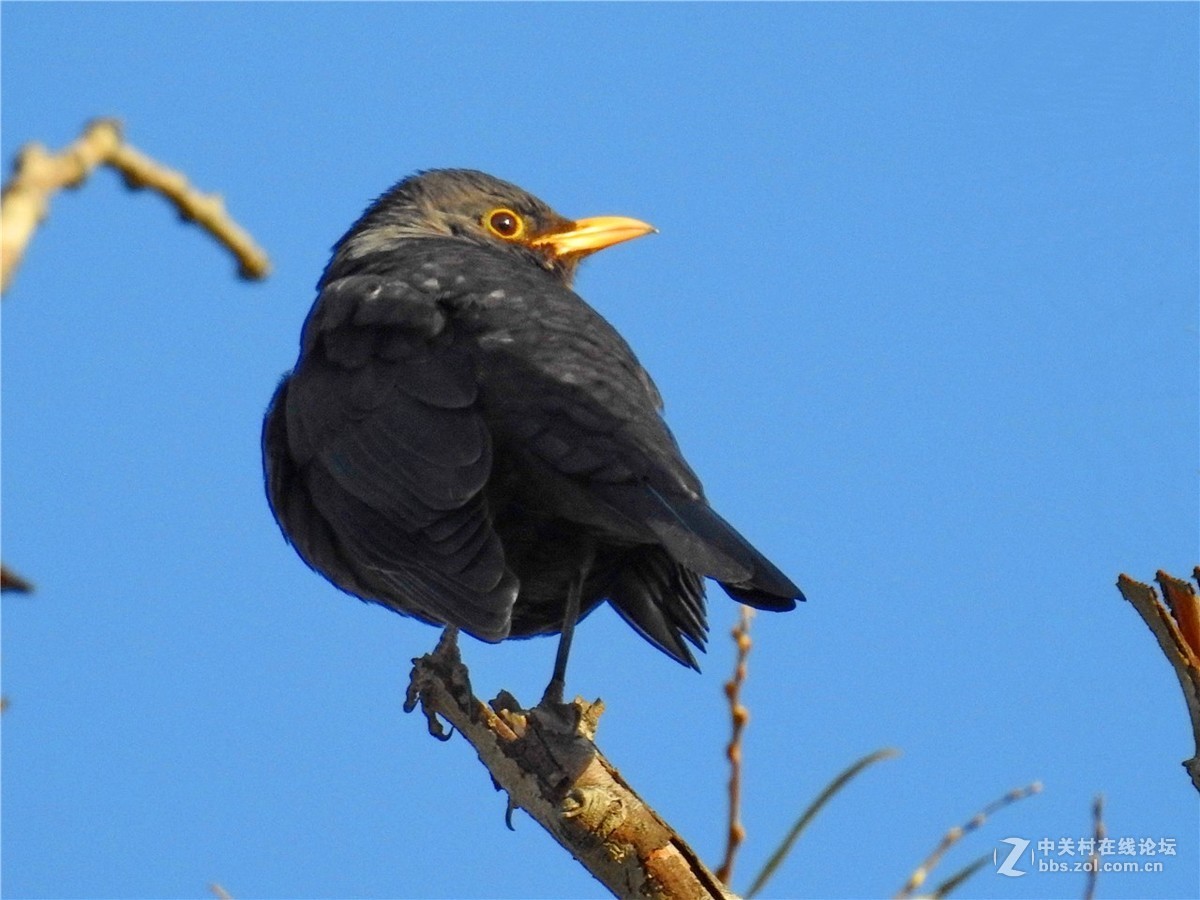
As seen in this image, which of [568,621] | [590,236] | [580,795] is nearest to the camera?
[580,795]

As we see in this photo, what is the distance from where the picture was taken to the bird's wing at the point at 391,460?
14.7 ft

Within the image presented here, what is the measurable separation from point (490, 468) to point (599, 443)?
0.33m

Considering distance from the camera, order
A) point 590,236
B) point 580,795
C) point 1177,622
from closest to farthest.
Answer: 1. point 1177,622
2. point 580,795
3. point 590,236

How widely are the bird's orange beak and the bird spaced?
1.15 metres

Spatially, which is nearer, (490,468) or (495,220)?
(490,468)

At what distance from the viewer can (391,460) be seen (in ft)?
15.3

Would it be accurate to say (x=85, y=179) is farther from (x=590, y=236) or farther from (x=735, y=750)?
(x=590, y=236)

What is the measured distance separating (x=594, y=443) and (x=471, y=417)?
401 mm

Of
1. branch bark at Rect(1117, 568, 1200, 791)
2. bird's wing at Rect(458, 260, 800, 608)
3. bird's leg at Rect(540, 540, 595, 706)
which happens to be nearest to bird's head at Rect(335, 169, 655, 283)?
bird's wing at Rect(458, 260, 800, 608)

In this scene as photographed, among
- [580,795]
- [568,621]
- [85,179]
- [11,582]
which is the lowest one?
[11,582]

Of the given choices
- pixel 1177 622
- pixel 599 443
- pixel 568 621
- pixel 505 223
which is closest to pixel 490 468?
pixel 599 443

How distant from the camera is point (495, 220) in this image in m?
6.80

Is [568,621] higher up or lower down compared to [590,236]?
lower down

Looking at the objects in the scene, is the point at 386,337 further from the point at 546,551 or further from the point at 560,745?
the point at 560,745
